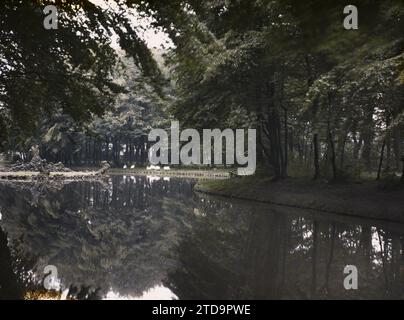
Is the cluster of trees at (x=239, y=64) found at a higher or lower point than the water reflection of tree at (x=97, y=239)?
higher

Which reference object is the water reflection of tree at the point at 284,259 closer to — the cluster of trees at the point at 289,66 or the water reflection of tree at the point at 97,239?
the water reflection of tree at the point at 97,239

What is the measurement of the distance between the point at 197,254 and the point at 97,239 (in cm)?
388

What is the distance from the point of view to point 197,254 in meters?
12.6

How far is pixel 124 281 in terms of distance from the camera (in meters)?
9.61

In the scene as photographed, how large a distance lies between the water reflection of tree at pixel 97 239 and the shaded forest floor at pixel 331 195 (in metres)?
7.66

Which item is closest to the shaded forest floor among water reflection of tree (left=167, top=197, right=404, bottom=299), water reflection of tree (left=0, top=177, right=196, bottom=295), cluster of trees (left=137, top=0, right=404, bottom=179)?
cluster of trees (left=137, top=0, right=404, bottom=179)

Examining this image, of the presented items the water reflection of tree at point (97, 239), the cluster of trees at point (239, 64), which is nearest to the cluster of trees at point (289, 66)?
the cluster of trees at point (239, 64)

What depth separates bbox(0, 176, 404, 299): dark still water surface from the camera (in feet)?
29.3

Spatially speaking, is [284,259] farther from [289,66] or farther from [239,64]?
[289,66]

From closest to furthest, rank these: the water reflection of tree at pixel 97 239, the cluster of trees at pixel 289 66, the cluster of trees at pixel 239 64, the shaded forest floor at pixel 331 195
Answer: the water reflection of tree at pixel 97 239 → the cluster of trees at pixel 289 66 → the cluster of trees at pixel 239 64 → the shaded forest floor at pixel 331 195

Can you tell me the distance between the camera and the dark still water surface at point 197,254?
29.3 ft

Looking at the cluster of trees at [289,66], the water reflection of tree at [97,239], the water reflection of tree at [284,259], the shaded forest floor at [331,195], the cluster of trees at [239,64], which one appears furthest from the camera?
the shaded forest floor at [331,195]

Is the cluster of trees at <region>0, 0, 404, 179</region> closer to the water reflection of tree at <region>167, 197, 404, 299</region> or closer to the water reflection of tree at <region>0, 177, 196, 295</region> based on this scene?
the water reflection of tree at <region>0, 177, 196, 295</region>

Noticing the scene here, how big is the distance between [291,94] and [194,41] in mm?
20687
